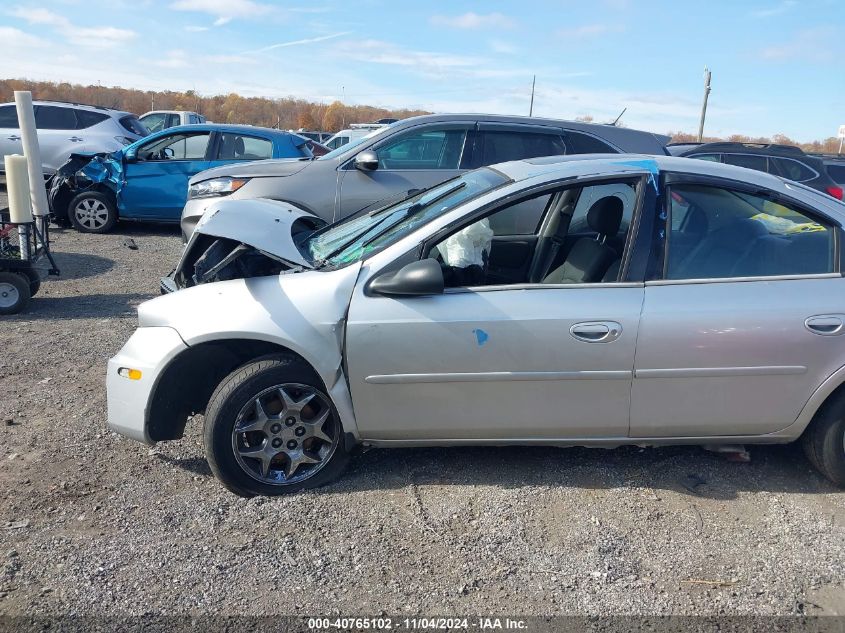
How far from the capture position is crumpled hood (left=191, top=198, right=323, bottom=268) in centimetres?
358

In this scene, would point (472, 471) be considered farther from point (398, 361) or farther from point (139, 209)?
point (139, 209)

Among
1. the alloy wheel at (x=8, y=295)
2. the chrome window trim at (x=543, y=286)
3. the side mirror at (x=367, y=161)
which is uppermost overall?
the side mirror at (x=367, y=161)

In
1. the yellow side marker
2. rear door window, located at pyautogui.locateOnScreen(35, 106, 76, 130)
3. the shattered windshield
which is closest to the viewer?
the yellow side marker

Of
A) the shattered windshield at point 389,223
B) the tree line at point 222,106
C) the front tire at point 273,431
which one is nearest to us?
the front tire at point 273,431

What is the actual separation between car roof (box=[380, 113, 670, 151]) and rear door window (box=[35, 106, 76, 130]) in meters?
9.81

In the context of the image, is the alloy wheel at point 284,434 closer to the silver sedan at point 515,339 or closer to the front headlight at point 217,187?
the silver sedan at point 515,339

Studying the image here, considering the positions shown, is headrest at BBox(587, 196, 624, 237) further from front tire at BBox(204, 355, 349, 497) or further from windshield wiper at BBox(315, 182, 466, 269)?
front tire at BBox(204, 355, 349, 497)

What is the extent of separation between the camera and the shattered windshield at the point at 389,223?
3.66 meters

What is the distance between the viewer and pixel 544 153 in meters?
7.29

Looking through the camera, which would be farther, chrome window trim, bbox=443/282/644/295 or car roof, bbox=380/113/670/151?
car roof, bbox=380/113/670/151

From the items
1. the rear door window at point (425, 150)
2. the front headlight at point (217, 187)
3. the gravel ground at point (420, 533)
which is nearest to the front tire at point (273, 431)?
the gravel ground at point (420, 533)

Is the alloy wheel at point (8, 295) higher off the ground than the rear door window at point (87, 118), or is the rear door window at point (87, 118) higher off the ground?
the rear door window at point (87, 118)

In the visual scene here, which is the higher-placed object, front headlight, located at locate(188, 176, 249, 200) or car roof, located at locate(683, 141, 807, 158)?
car roof, located at locate(683, 141, 807, 158)

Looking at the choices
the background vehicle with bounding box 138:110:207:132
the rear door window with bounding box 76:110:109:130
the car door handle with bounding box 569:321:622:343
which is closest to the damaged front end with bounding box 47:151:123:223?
the rear door window with bounding box 76:110:109:130
